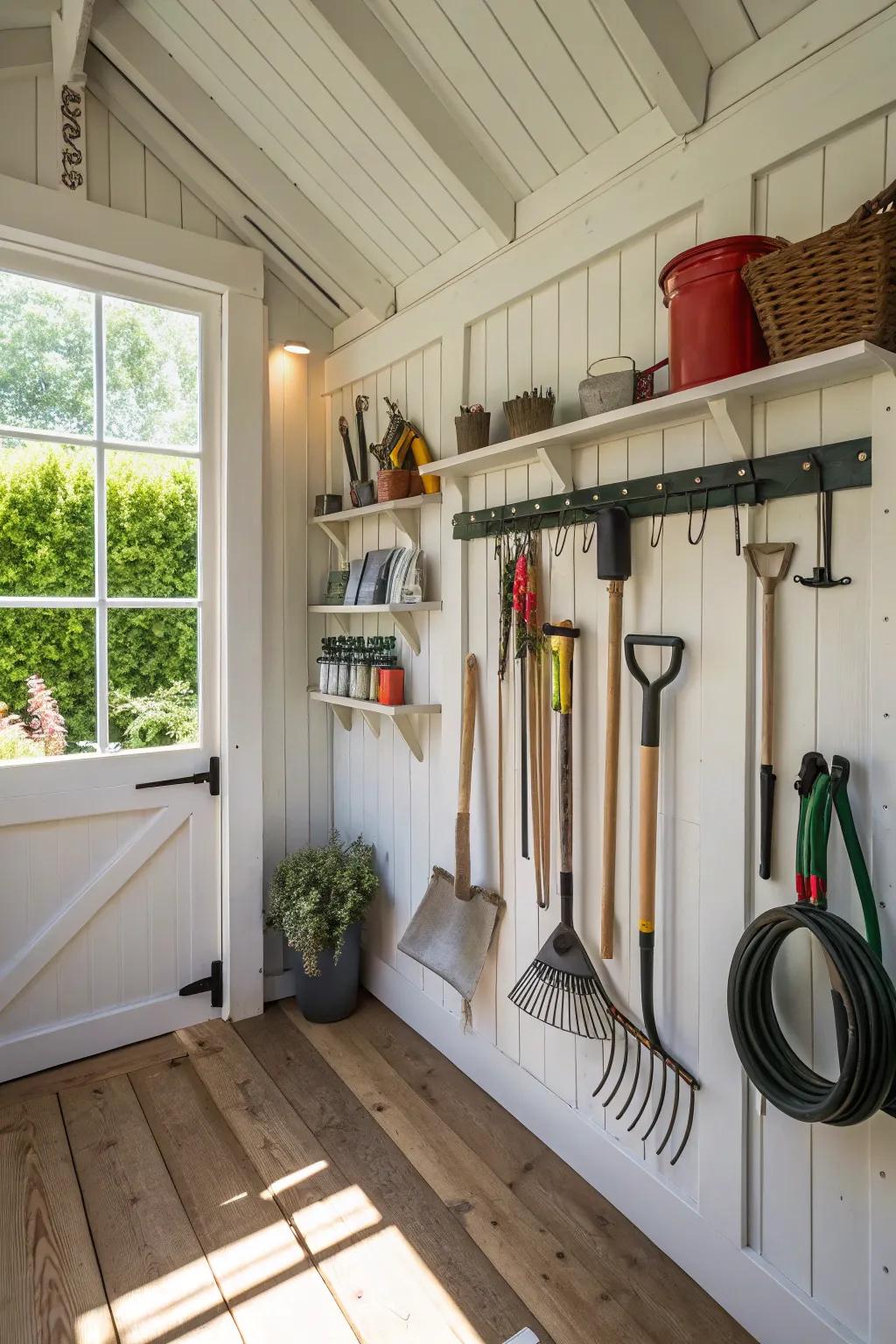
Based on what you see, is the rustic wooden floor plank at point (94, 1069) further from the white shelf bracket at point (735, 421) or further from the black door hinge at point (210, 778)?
the white shelf bracket at point (735, 421)

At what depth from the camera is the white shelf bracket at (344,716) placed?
292 centimetres

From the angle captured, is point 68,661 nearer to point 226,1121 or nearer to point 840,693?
point 226,1121

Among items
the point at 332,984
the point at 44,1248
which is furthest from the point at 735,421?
the point at 44,1248

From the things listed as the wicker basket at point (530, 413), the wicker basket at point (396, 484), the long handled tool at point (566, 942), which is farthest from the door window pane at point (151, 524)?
the long handled tool at point (566, 942)

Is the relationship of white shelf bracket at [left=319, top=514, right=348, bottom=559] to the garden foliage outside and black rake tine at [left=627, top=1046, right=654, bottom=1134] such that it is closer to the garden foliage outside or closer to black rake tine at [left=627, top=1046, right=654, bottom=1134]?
the garden foliage outside

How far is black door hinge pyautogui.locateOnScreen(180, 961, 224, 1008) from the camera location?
106 inches

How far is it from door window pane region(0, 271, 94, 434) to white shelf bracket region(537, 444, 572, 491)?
1551 mm

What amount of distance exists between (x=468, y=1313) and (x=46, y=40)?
352 centimetres

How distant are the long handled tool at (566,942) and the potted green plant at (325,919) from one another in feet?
2.94

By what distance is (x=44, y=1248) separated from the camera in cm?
172

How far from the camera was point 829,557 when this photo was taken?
1362 millimetres

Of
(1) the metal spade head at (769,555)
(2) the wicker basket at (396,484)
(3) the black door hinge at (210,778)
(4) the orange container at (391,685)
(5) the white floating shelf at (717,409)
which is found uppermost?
(2) the wicker basket at (396,484)

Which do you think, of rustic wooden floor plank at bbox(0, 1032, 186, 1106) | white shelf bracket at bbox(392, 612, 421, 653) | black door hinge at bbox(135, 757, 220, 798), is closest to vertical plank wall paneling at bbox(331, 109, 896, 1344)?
white shelf bracket at bbox(392, 612, 421, 653)

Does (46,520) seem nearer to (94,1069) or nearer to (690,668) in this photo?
(94,1069)
